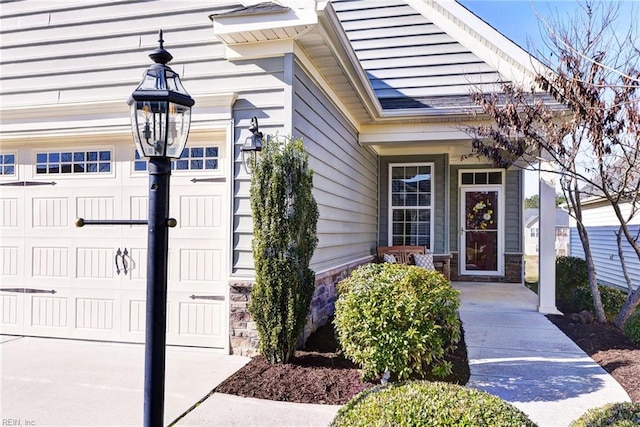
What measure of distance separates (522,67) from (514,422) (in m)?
6.68

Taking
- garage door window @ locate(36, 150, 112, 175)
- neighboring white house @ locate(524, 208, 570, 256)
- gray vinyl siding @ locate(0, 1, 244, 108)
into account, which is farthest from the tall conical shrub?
neighboring white house @ locate(524, 208, 570, 256)

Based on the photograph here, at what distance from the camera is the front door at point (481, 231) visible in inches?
395

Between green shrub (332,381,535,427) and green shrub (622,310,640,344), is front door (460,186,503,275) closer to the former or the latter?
green shrub (622,310,640,344)

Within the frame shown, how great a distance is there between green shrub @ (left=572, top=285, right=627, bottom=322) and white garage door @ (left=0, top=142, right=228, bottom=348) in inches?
227

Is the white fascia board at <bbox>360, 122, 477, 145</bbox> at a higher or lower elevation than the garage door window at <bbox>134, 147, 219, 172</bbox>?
higher

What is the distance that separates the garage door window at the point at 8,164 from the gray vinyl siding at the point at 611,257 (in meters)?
11.7

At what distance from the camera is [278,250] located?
4012 millimetres

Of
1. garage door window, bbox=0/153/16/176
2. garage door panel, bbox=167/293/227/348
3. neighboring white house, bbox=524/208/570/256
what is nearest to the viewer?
garage door panel, bbox=167/293/227/348

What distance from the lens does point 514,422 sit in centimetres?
201

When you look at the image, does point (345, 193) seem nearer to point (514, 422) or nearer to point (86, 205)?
point (86, 205)

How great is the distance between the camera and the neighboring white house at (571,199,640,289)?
32.9 feet

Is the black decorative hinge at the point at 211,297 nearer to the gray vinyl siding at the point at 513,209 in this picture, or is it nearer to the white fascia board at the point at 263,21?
the white fascia board at the point at 263,21

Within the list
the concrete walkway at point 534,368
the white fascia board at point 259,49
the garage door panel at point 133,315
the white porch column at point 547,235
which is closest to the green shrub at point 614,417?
the concrete walkway at point 534,368

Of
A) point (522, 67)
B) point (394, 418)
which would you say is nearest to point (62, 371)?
point (394, 418)
